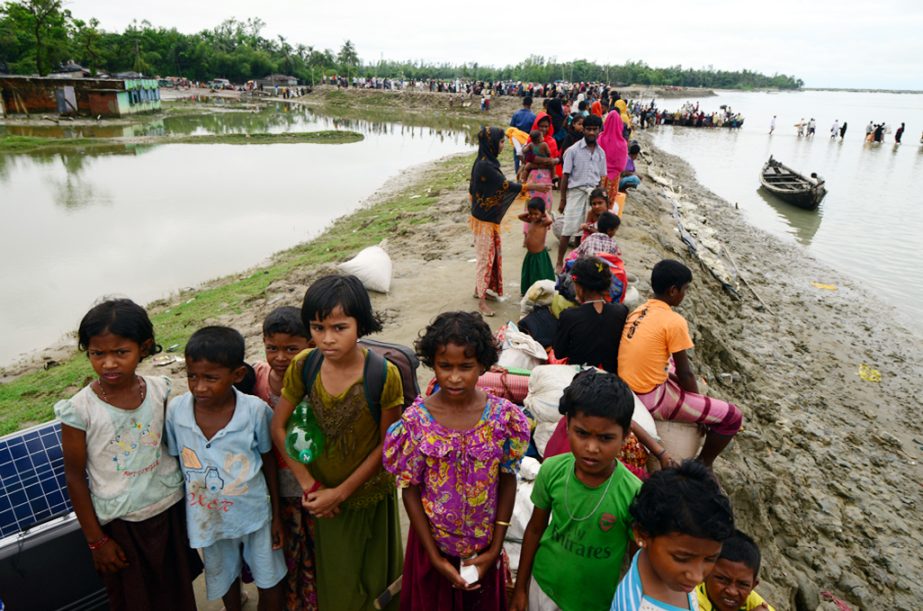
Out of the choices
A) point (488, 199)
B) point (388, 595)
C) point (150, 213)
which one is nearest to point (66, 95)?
point (150, 213)

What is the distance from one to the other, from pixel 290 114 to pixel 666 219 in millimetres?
38387

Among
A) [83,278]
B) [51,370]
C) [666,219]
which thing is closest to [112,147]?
[83,278]

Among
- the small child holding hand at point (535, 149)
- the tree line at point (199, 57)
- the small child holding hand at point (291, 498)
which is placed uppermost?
the tree line at point (199, 57)

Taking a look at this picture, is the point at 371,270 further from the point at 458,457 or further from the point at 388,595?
the point at 458,457

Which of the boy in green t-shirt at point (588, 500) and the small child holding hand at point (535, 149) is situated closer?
the boy in green t-shirt at point (588, 500)

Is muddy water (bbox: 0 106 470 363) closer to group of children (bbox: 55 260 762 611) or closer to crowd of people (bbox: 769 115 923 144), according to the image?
group of children (bbox: 55 260 762 611)

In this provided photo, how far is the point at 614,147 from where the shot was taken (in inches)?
286

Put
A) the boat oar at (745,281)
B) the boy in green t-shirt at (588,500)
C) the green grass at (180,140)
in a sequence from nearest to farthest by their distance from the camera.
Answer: the boy in green t-shirt at (588,500), the boat oar at (745,281), the green grass at (180,140)

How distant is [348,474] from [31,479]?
125 centimetres

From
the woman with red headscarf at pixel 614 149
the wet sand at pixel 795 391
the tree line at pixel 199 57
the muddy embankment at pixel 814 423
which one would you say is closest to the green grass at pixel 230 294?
the wet sand at pixel 795 391

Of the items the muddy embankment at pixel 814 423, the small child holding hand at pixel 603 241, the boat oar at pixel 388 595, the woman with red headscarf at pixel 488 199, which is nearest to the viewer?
the boat oar at pixel 388 595

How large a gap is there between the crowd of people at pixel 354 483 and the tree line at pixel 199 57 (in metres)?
53.8

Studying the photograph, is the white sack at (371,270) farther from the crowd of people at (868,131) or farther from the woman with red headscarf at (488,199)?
the crowd of people at (868,131)

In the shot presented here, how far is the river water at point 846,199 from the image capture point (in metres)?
12.6
